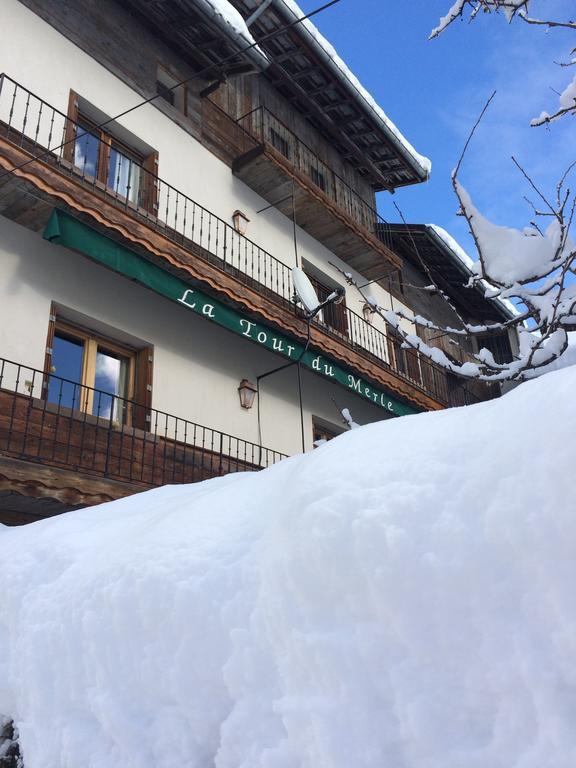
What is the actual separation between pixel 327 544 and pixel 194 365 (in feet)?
26.4

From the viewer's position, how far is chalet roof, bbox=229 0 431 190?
12005mm

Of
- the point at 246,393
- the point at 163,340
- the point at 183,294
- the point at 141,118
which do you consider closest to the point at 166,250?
the point at 183,294

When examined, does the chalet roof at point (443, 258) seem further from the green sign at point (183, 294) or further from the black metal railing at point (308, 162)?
the green sign at point (183, 294)

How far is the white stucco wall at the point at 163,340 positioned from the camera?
7.38 m

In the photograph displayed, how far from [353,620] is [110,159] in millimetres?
9380

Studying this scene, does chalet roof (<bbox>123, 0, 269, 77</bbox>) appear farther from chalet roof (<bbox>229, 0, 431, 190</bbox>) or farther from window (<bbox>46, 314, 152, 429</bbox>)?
window (<bbox>46, 314, 152, 429</bbox>)

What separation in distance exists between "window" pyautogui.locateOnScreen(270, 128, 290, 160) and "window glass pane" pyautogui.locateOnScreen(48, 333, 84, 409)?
24.7ft

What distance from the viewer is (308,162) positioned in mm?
14250

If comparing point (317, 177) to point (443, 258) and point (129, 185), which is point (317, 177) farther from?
point (129, 185)

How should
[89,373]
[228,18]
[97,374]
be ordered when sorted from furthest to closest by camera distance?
[228,18] → [97,374] → [89,373]

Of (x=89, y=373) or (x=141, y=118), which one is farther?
(x=141, y=118)

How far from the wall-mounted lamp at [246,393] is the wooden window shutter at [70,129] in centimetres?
424

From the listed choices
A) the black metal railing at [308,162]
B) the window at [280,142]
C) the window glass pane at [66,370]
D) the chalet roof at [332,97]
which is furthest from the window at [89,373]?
the chalet roof at [332,97]

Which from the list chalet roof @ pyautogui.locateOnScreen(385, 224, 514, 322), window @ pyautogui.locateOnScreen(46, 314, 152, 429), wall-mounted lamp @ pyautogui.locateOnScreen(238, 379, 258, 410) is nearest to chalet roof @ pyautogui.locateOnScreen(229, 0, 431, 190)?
chalet roof @ pyautogui.locateOnScreen(385, 224, 514, 322)
